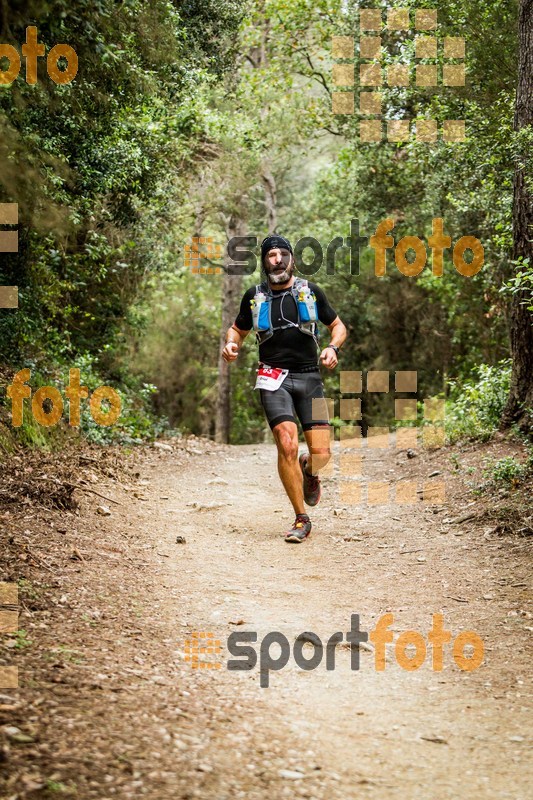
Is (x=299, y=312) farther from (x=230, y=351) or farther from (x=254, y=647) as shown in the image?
(x=254, y=647)

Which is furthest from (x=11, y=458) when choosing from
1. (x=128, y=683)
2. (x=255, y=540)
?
(x=128, y=683)

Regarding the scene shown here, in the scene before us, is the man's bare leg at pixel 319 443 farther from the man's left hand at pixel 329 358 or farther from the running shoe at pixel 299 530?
the man's left hand at pixel 329 358

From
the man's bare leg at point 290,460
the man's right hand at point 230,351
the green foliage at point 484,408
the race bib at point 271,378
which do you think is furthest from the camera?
the green foliage at point 484,408

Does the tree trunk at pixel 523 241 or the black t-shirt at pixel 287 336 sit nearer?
the black t-shirt at pixel 287 336

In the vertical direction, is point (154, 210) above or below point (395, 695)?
above

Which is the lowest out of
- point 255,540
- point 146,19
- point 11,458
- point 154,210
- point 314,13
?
point 255,540

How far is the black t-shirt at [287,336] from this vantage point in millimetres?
7102

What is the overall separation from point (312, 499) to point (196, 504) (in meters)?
1.62

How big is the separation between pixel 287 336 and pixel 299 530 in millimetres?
1787

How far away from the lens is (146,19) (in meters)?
9.09

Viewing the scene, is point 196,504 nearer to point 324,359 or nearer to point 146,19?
point 324,359

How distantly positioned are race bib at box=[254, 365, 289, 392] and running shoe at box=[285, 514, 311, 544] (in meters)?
1.23

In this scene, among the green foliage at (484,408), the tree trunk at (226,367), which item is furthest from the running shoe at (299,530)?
the tree trunk at (226,367)

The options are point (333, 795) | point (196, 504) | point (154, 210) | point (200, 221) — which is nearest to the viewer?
point (333, 795)
